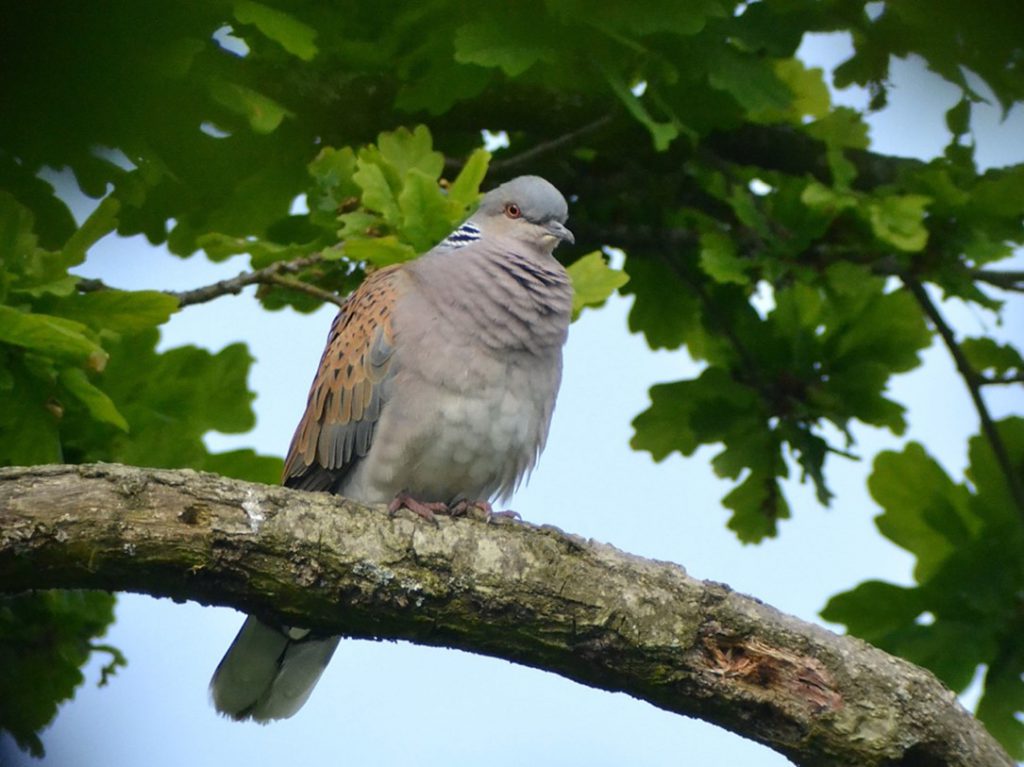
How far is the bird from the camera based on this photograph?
3426 millimetres

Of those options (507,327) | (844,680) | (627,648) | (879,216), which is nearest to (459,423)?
(507,327)

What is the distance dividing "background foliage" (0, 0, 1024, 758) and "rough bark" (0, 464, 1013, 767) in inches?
18.2

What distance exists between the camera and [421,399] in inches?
137

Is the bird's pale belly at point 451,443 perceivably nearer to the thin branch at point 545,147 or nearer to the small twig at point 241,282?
the small twig at point 241,282

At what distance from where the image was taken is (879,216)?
4008 millimetres

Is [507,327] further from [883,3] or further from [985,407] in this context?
[883,3]

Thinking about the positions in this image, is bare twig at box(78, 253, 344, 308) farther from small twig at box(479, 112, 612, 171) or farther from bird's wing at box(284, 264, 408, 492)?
small twig at box(479, 112, 612, 171)

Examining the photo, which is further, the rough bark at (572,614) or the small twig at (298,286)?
the small twig at (298,286)

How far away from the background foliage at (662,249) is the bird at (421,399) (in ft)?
0.54

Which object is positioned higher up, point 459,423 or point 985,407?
point 985,407

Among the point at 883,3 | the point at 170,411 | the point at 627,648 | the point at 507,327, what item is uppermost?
the point at 507,327

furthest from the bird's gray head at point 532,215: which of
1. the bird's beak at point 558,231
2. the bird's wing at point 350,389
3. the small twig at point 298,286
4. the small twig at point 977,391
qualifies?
the small twig at point 977,391

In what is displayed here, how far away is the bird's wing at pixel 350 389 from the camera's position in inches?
139

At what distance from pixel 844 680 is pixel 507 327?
140 cm
